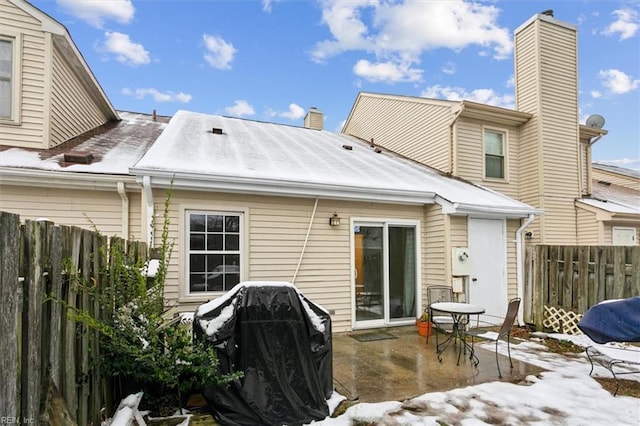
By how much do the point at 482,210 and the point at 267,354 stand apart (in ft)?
17.7

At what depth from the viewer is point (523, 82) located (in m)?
10.2

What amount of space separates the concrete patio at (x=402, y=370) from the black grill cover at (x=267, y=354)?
670 mm

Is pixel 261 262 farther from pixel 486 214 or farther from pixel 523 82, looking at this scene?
pixel 523 82

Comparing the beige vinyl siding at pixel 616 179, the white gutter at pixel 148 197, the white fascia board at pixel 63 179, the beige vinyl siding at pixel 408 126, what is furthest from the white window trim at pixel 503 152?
the white fascia board at pixel 63 179

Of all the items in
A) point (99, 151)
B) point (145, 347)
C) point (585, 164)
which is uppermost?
point (585, 164)

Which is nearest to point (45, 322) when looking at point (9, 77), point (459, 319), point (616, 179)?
point (459, 319)

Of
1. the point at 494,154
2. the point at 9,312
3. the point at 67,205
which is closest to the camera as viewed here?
the point at 9,312

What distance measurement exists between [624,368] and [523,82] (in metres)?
8.39

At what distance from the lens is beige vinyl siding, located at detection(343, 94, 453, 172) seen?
375 inches

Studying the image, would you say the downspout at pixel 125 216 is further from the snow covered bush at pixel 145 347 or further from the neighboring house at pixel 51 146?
the snow covered bush at pixel 145 347

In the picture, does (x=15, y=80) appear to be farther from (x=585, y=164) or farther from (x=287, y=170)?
(x=585, y=164)

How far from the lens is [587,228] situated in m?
10.0

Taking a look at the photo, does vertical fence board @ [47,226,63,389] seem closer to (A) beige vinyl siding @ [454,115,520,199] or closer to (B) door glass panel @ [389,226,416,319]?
(B) door glass panel @ [389,226,416,319]

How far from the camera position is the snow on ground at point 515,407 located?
3281mm
